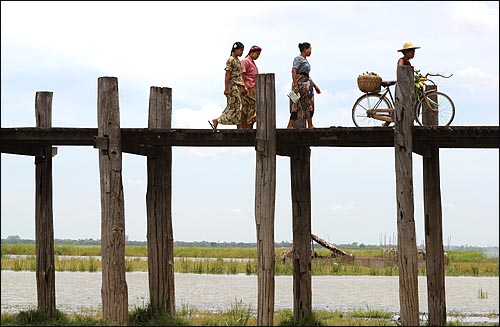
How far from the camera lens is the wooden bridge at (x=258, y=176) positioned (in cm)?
1540

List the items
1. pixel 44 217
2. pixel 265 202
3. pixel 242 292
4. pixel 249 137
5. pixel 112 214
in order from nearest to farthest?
pixel 265 202 → pixel 249 137 → pixel 112 214 → pixel 44 217 → pixel 242 292

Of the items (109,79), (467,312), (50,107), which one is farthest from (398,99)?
(467,312)

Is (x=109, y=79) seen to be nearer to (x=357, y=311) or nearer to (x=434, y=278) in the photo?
(x=434, y=278)

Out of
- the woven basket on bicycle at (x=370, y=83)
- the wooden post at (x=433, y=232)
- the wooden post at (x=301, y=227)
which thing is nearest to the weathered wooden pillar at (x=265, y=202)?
the wooden post at (x=301, y=227)

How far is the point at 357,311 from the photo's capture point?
844 inches

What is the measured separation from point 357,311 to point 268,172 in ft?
22.3

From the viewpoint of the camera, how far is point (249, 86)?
16.6 meters

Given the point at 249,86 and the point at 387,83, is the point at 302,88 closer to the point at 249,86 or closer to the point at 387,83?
the point at 249,86

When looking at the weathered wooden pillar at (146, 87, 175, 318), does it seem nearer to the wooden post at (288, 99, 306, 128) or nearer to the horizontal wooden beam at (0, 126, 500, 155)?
the horizontal wooden beam at (0, 126, 500, 155)

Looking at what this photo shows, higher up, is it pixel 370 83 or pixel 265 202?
pixel 370 83

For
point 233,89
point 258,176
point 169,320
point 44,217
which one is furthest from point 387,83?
point 44,217

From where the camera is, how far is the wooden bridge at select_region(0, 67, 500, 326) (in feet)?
50.5

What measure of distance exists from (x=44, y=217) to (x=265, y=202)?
14.0 ft

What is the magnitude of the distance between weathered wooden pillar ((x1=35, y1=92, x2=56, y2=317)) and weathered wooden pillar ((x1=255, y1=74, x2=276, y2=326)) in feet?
13.3
